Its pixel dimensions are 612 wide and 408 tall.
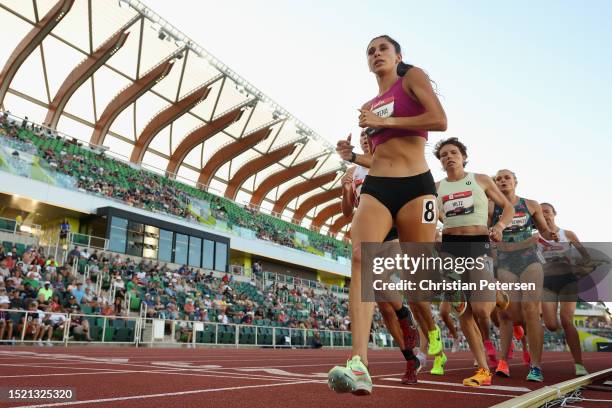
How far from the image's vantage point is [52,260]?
1520cm

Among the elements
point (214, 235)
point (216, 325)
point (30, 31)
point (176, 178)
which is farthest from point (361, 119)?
point (176, 178)

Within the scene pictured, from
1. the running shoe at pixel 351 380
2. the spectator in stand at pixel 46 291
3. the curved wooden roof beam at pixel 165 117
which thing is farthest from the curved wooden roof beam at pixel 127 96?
the running shoe at pixel 351 380

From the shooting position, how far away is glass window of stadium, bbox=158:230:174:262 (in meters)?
24.3

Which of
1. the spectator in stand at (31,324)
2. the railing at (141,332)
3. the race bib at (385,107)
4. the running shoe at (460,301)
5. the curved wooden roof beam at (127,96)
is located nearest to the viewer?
the race bib at (385,107)

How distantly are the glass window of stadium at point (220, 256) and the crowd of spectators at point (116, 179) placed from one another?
220 cm

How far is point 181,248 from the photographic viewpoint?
83.5ft

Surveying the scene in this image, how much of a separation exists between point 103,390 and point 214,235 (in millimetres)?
25278

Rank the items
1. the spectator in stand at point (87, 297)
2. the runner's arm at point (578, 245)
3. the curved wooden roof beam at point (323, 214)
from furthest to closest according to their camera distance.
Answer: the curved wooden roof beam at point (323, 214)
the spectator in stand at point (87, 297)
the runner's arm at point (578, 245)

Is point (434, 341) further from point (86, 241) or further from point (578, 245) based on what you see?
point (86, 241)

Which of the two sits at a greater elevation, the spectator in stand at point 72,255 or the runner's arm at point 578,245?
the spectator in stand at point 72,255

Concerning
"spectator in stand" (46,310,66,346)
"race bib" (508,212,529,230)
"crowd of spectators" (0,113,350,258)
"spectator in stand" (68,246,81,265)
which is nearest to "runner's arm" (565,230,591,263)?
"race bib" (508,212,529,230)

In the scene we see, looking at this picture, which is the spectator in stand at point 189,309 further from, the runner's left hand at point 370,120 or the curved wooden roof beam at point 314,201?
the curved wooden roof beam at point 314,201

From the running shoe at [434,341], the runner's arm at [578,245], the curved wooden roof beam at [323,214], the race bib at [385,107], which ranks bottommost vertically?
the running shoe at [434,341]

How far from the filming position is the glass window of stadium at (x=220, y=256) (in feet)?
90.5
